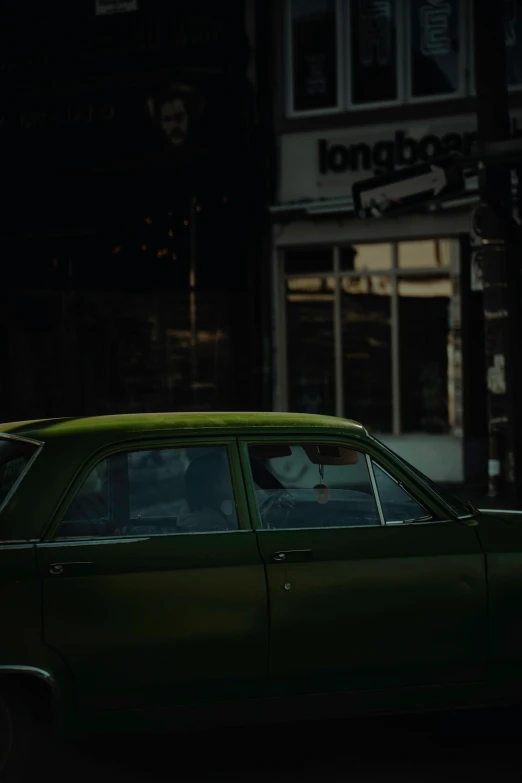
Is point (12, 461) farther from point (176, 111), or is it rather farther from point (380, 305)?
point (176, 111)

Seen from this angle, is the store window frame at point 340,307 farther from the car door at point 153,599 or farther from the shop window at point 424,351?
the car door at point 153,599

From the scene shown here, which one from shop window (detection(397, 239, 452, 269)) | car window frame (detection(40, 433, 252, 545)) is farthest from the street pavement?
shop window (detection(397, 239, 452, 269))

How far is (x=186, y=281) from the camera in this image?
56.9 ft

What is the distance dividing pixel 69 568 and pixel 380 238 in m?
11.7

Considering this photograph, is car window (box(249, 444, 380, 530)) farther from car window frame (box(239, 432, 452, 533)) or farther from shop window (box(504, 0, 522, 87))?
shop window (box(504, 0, 522, 87))

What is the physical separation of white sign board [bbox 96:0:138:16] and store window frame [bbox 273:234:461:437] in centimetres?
361

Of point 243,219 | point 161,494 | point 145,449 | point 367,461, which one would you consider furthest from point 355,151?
point 145,449

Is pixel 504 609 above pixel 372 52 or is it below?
below

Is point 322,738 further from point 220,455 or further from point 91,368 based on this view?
point 91,368

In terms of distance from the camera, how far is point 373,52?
54.9 feet

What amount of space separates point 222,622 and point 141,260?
12.3m

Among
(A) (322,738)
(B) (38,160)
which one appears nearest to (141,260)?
(B) (38,160)

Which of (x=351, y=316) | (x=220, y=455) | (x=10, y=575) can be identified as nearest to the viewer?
(x=10, y=575)

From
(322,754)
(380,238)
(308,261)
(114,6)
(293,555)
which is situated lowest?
(322,754)
